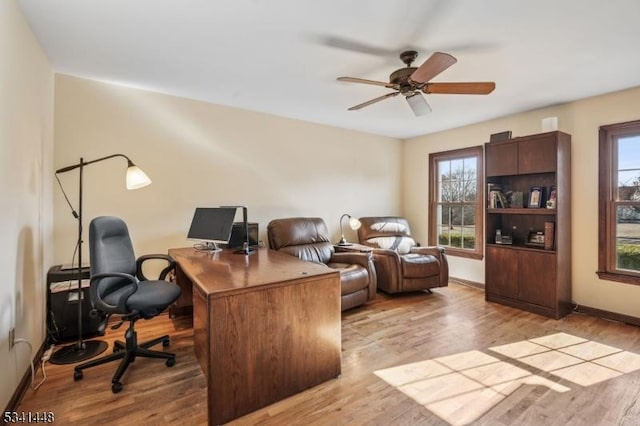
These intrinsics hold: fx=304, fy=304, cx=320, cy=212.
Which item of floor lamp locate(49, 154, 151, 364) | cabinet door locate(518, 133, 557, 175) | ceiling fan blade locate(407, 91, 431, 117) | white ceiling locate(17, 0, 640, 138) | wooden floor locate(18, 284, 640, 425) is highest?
white ceiling locate(17, 0, 640, 138)

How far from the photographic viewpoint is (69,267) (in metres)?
2.82

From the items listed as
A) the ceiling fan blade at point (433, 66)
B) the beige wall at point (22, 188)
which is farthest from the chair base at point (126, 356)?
the ceiling fan blade at point (433, 66)

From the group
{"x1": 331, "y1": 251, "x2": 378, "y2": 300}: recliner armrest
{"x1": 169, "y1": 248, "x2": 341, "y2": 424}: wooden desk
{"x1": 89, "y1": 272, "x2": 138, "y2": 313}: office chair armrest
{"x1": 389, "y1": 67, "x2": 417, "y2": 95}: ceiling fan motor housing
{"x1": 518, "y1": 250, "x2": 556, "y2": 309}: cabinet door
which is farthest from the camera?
{"x1": 331, "y1": 251, "x2": 378, "y2": 300}: recliner armrest

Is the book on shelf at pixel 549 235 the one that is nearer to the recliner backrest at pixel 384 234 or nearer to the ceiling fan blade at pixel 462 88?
the recliner backrest at pixel 384 234

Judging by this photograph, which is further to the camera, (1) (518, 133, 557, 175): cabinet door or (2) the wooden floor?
(1) (518, 133, 557, 175): cabinet door

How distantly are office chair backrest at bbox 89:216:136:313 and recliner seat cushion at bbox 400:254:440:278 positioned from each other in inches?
119

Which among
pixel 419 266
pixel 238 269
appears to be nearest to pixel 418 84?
pixel 238 269

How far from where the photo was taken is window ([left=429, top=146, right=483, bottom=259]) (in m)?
4.56

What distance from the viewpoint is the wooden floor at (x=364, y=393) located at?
1.75 metres

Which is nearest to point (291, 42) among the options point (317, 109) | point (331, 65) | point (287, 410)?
point (331, 65)

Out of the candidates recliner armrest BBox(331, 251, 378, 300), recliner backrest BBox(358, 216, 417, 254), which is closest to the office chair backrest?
recliner armrest BBox(331, 251, 378, 300)

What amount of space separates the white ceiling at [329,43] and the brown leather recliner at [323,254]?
1.58 m

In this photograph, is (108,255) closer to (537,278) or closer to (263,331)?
(263,331)

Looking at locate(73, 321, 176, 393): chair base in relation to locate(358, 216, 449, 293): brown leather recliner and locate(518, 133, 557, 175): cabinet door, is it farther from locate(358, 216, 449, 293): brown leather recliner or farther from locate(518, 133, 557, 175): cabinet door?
locate(518, 133, 557, 175): cabinet door
